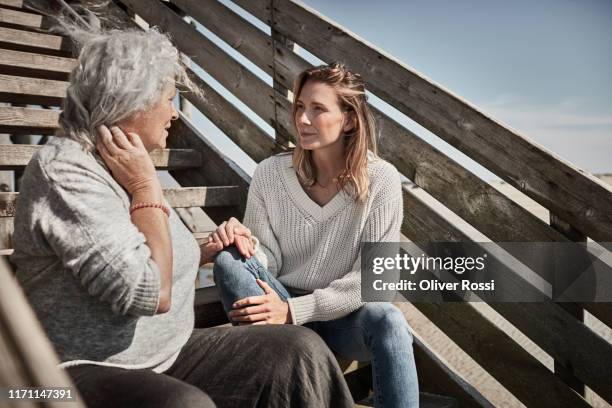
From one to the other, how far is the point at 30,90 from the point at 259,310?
7.09ft

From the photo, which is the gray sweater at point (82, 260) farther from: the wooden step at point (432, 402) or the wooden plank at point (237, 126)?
the wooden plank at point (237, 126)

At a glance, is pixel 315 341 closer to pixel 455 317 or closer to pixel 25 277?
pixel 25 277

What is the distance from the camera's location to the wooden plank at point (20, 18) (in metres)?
4.03

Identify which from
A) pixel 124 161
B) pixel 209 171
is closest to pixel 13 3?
pixel 209 171

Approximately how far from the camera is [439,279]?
2.49 m

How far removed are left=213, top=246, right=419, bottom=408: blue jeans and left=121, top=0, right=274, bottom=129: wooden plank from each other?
1243 mm

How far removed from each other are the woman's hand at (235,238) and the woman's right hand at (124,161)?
2.11 ft

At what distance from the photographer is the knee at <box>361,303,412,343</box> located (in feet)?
6.33

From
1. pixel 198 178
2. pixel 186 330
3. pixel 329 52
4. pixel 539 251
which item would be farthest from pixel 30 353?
pixel 198 178

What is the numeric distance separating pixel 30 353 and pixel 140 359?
0.80m

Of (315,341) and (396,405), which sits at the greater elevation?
(315,341)

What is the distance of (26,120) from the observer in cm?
293

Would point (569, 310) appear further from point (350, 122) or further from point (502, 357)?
point (350, 122)

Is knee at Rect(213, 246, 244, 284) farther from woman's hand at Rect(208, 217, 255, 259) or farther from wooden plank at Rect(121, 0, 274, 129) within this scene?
wooden plank at Rect(121, 0, 274, 129)
